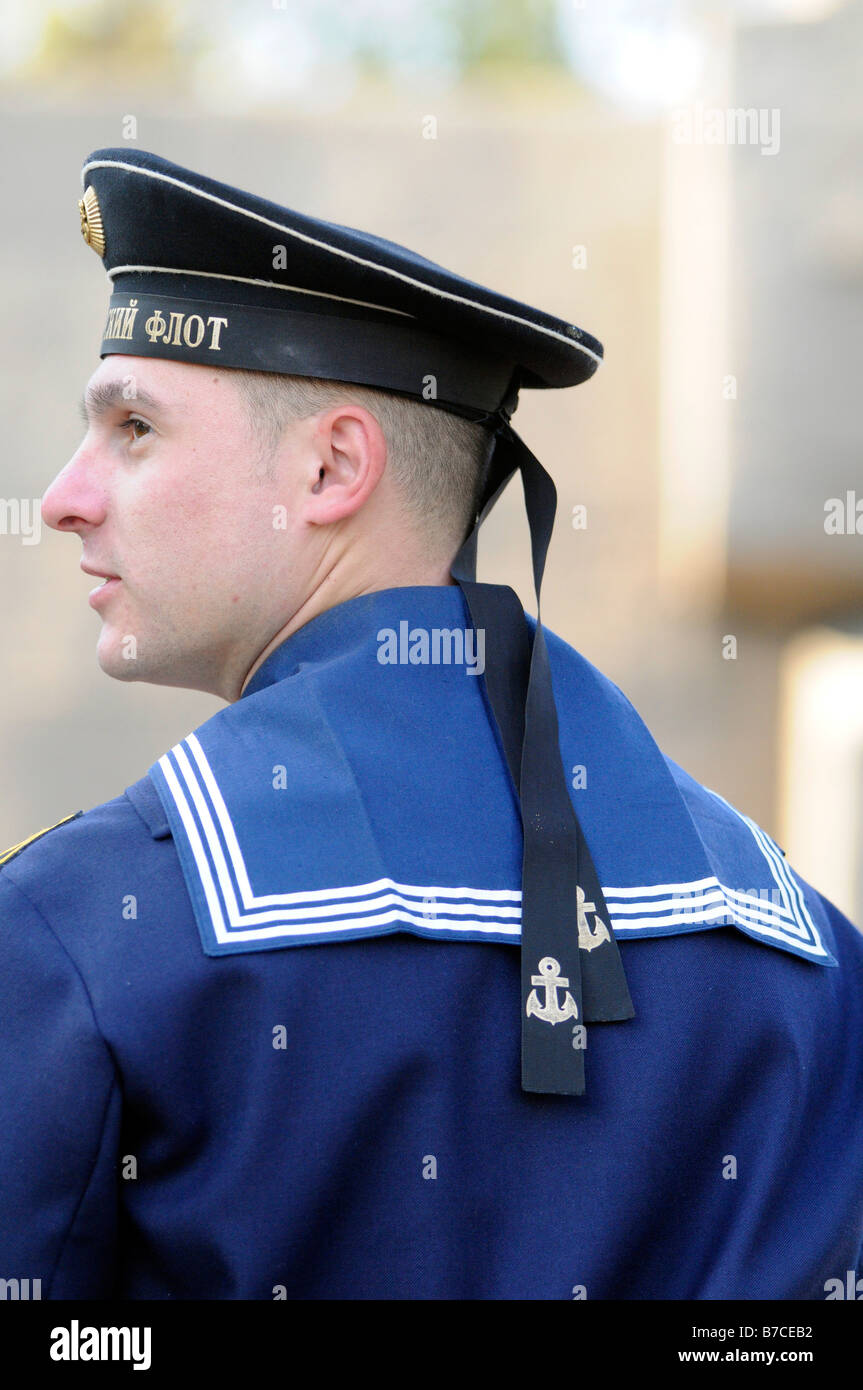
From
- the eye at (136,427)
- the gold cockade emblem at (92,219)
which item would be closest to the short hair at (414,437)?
the eye at (136,427)

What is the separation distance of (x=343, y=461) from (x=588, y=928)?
0.55 meters

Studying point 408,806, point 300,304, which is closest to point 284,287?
point 300,304

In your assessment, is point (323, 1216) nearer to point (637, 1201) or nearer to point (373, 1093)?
point (373, 1093)

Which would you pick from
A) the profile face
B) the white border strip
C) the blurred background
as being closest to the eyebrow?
the profile face

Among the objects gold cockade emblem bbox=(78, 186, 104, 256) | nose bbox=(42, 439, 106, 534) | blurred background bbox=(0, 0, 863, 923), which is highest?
blurred background bbox=(0, 0, 863, 923)

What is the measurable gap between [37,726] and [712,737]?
9.40 feet

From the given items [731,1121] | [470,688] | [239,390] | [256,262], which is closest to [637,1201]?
[731,1121]

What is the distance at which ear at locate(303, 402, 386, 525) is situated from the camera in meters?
1.56

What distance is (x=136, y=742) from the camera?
6457 mm

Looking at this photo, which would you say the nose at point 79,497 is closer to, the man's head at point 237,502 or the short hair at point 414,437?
the man's head at point 237,502

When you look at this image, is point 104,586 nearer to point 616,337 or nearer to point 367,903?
point 367,903

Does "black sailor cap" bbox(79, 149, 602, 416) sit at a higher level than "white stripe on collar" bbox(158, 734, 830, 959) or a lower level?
higher

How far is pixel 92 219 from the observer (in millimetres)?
1778

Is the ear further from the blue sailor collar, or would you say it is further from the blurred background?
the blurred background
